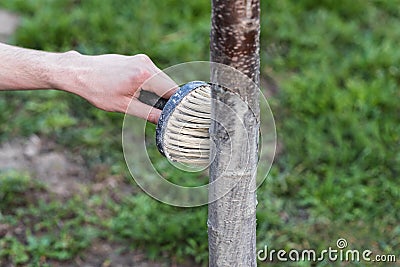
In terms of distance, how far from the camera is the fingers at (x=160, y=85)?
187 cm

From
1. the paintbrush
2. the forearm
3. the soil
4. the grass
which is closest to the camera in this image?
the paintbrush

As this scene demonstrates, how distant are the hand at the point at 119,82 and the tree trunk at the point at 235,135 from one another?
0.23 metres

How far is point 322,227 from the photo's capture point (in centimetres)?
305

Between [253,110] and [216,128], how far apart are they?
10 centimetres

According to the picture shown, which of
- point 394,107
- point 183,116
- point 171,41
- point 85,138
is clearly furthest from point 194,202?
point 171,41

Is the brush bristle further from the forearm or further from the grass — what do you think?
the grass

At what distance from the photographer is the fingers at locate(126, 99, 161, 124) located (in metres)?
1.89

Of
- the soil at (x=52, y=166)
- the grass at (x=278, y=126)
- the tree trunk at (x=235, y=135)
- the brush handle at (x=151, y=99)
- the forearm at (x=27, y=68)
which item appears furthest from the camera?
the soil at (x=52, y=166)

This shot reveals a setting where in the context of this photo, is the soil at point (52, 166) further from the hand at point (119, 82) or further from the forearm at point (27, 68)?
the hand at point (119, 82)

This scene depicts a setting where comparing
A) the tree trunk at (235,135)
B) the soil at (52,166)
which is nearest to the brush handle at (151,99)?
the tree trunk at (235,135)

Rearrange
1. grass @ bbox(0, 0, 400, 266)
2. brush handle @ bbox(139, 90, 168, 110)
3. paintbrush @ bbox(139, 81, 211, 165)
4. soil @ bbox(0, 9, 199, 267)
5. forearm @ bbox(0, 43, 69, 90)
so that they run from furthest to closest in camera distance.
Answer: soil @ bbox(0, 9, 199, 267)
grass @ bbox(0, 0, 400, 266)
forearm @ bbox(0, 43, 69, 90)
brush handle @ bbox(139, 90, 168, 110)
paintbrush @ bbox(139, 81, 211, 165)

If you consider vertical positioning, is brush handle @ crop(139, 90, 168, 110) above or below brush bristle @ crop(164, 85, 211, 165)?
above

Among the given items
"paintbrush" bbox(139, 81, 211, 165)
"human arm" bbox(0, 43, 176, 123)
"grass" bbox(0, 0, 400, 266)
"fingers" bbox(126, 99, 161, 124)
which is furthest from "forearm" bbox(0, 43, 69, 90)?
"grass" bbox(0, 0, 400, 266)

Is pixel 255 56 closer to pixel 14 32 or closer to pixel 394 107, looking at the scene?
pixel 394 107
